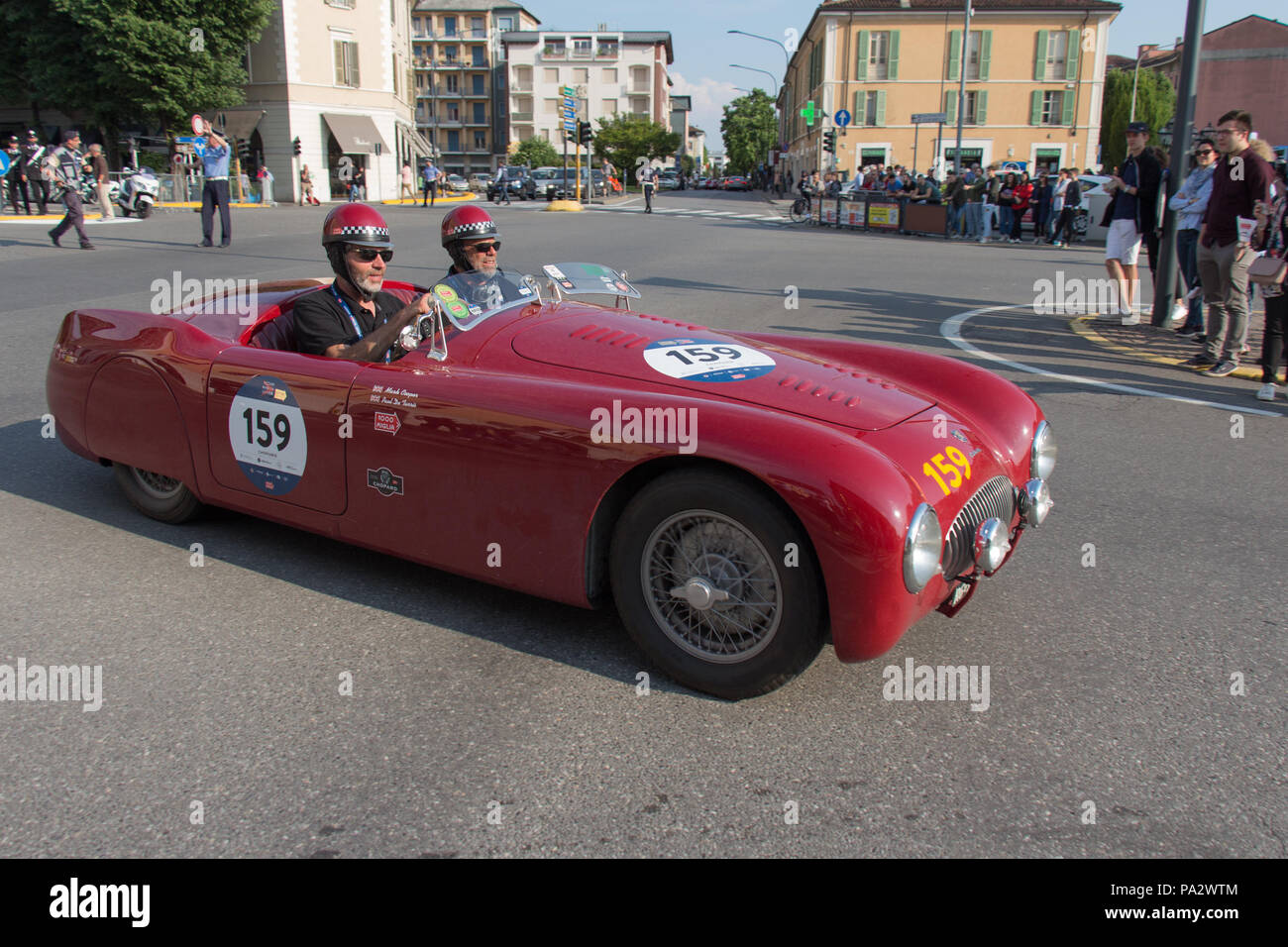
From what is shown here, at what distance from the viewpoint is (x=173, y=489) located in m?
4.27

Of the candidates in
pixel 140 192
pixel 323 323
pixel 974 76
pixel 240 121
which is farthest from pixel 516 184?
pixel 323 323

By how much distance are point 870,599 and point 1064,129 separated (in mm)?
59264

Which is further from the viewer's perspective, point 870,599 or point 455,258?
point 455,258

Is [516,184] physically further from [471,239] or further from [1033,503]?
[1033,503]

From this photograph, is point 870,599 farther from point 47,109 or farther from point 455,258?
point 47,109

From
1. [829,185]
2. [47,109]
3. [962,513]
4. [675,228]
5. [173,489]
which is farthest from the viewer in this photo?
[47,109]

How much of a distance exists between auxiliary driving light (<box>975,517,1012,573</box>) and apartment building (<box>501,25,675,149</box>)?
Result: 323ft

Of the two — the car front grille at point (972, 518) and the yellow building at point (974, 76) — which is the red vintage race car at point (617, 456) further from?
the yellow building at point (974, 76)

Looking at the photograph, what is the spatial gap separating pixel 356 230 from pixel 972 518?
274cm

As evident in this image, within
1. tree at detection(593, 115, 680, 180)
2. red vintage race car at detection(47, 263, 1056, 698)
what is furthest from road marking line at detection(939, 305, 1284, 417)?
tree at detection(593, 115, 680, 180)

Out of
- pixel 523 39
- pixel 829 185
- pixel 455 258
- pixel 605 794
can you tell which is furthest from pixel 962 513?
pixel 523 39

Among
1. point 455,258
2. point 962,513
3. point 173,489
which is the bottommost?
point 173,489

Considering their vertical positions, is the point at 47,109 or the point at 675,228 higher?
the point at 47,109

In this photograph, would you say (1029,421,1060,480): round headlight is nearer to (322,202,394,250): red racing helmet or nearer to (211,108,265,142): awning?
(322,202,394,250): red racing helmet
